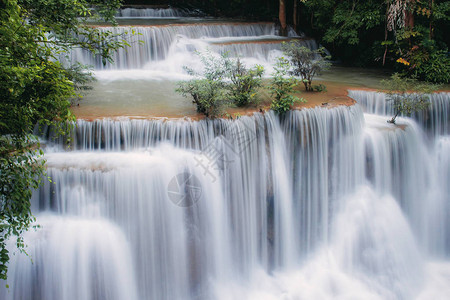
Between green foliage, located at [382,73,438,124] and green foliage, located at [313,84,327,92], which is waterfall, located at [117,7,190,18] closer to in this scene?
green foliage, located at [313,84,327,92]

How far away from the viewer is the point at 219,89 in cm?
750

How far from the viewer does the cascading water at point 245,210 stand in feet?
20.4

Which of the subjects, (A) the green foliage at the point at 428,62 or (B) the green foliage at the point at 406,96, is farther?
(A) the green foliage at the point at 428,62

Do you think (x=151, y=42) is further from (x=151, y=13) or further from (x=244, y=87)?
(x=151, y=13)

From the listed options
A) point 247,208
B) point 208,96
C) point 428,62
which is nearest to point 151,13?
point 428,62

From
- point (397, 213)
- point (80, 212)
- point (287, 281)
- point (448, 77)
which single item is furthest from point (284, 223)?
point (448, 77)

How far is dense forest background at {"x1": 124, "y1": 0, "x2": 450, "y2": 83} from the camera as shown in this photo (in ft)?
36.9

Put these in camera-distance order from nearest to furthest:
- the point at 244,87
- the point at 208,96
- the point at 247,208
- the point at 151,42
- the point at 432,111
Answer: the point at 208,96, the point at 247,208, the point at 244,87, the point at 432,111, the point at 151,42

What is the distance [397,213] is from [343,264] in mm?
1739

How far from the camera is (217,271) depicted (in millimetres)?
7055

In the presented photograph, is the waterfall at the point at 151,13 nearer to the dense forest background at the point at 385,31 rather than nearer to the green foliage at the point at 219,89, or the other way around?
the dense forest background at the point at 385,31

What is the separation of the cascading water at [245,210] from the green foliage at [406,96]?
1.21 ft

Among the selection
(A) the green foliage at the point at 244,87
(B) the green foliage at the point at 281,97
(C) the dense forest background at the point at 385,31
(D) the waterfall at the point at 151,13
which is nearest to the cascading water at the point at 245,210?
(B) the green foliage at the point at 281,97

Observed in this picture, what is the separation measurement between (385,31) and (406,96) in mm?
3586
